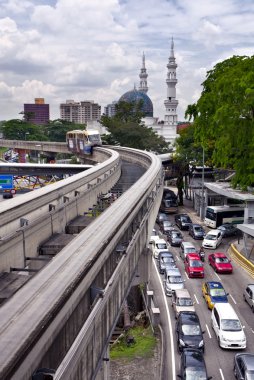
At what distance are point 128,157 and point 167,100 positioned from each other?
8486 cm

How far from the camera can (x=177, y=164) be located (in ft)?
186

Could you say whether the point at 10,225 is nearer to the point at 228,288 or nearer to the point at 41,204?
the point at 41,204

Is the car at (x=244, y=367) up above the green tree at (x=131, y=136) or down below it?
below

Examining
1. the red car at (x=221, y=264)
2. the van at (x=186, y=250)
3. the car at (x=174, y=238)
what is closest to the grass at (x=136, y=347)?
the red car at (x=221, y=264)


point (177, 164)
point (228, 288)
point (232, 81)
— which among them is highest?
point (232, 81)

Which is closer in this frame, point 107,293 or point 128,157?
point 107,293

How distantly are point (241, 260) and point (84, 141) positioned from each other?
3233cm

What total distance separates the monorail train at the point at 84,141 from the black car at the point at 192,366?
139 feet

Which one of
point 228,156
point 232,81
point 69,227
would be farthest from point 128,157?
point 69,227

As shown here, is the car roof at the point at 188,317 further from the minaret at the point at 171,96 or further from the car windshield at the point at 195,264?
the minaret at the point at 171,96

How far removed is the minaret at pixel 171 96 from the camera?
409ft

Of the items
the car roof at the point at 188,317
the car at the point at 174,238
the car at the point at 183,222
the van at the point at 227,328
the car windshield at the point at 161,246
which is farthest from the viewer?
the car at the point at 183,222

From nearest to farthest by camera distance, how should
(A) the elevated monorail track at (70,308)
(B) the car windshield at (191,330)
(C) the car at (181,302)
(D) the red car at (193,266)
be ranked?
(A) the elevated monorail track at (70,308)
(B) the car windshield at (191,330)
(C) the car at (181,302)
(D) the red car at (193,266)

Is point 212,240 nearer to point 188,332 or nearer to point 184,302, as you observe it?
point 184,302
